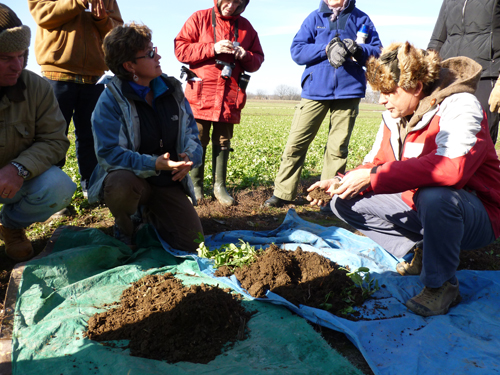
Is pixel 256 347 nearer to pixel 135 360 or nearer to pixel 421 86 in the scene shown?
pixel 135 360

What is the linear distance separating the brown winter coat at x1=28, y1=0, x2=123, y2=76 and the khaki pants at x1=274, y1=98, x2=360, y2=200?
2356mm

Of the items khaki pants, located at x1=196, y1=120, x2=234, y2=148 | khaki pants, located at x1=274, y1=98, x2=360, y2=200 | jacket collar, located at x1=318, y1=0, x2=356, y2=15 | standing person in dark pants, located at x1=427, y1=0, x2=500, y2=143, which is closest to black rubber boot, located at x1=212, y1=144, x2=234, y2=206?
khaki pants, located at x1=196, y1=120, x2=234, y2=148

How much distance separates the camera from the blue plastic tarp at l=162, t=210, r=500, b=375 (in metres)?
2.05

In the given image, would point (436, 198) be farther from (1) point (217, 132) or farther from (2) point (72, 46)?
(2) point (72, 46)

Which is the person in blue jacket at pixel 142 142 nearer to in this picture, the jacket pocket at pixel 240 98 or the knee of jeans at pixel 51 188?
the knee of jeans at pixel 51 188

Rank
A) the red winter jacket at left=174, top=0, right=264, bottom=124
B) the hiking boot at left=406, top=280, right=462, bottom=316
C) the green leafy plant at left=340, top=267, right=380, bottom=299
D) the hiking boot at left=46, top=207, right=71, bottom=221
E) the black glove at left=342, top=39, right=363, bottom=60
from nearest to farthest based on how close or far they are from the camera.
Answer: the hiking boot at left=406, top=280, right=462, bottom=316 → the green leafy plant at left=340, top=267, right=380, bottom=299 → the hiking boot at left=46, top=207, right=71, bottom=221 → the black glove at left=342, top=39, right=363, bottom=60 → the red winter jacket at left=174, top=0, right=264, bottom=124

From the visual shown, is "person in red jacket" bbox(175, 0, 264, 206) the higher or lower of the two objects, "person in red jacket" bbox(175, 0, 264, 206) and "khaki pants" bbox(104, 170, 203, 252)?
the higher

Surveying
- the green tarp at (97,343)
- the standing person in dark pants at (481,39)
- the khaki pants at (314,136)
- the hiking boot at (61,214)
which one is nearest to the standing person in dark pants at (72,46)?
the hiking boot at (61,214)

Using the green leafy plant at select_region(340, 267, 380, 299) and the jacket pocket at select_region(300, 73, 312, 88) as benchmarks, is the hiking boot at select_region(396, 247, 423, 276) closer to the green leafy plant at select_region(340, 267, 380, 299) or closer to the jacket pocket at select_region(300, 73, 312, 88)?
the green leafy plant at select_region(340, 267, 380, 299)

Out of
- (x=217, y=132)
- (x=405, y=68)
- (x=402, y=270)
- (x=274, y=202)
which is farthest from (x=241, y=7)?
(x=402, y=270)

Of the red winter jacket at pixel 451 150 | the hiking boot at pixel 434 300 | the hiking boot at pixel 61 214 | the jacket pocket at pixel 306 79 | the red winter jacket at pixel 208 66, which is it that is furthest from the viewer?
the jacket pocket at pixel 306 79

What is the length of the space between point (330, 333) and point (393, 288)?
29.5 inches

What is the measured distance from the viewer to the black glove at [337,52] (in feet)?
13.9

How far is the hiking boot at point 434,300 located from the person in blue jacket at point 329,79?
94.5 inches
